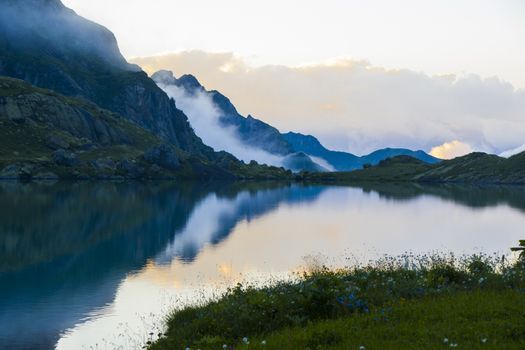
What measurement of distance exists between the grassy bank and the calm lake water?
9.14m

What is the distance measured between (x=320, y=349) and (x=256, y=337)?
401 centimetres

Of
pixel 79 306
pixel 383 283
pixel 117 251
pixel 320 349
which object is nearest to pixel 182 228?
pixel 117 251

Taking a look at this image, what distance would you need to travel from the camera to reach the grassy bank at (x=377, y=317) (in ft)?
47.9

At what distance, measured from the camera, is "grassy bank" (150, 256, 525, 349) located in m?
14.6

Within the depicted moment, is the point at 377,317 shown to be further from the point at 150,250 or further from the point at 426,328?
the point at 150,250

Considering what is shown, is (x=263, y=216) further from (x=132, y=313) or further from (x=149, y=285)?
(x=132, y=313)

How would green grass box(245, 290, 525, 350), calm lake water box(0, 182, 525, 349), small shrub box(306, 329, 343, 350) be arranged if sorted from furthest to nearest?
calm lake water box(0, 182, 525, 349) < small shrub box(306, 329, 343, 350) < green grass box(245, 290, 525, 350)

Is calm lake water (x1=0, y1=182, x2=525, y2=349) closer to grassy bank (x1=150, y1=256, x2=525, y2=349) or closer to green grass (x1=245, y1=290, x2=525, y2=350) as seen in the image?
grassy bank (x1=150, y1=256, x2=525, y2=349)

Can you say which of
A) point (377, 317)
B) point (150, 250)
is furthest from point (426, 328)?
point (150, 250)

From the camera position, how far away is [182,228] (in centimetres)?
8588

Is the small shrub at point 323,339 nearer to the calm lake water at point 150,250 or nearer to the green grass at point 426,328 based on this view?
the green grass at point 426,328

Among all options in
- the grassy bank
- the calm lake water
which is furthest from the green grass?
the calm lake water

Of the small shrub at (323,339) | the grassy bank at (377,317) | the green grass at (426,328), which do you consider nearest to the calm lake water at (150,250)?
the grassy bank at (377,317)

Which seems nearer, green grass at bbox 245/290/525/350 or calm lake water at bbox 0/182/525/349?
green grass at bbox 245/290/525/350
